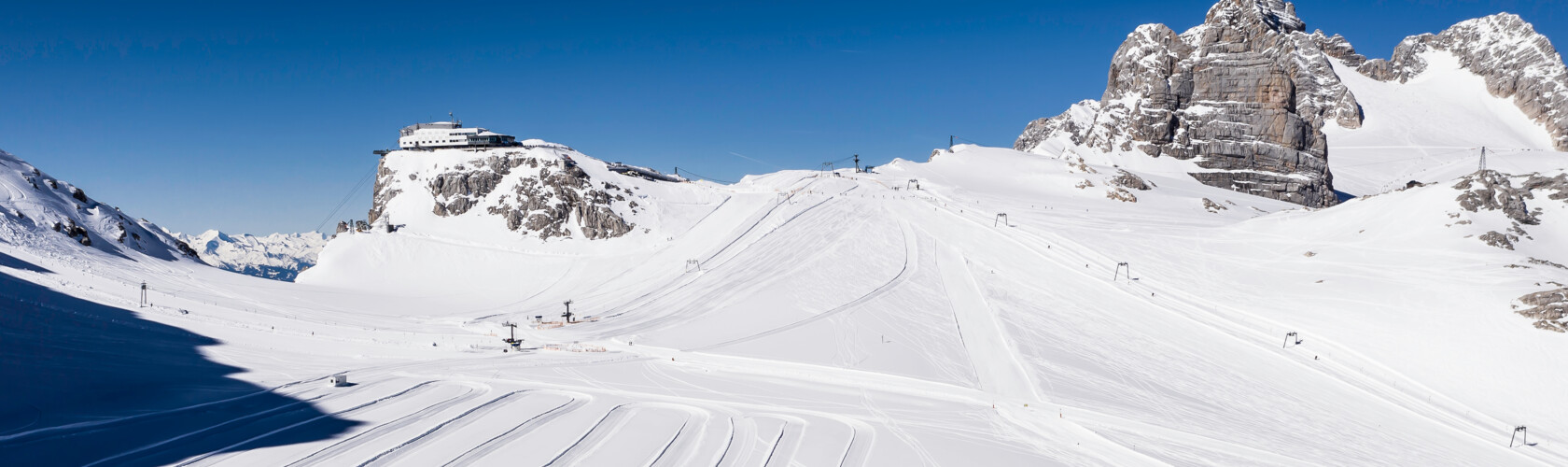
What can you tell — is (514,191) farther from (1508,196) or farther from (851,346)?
(1508,196)

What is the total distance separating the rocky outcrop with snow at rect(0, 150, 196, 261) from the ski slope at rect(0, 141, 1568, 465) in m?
1.68

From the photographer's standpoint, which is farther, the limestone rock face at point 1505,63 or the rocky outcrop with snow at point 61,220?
the limestone rock face at point 1505,63

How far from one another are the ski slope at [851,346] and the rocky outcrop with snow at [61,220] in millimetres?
1681

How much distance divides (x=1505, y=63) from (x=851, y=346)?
20062 centimetres

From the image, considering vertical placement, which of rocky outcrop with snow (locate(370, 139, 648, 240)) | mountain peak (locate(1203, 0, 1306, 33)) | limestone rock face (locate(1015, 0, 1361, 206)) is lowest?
rocky outcrop with snow (locate(370, 139, 648, 240))

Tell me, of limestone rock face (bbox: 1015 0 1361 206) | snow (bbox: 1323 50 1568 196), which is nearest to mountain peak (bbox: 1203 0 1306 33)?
limestone rock face (bbox: 1015 0 1361 206)

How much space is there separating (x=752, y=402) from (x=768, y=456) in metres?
6.04

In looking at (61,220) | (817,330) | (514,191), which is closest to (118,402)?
(817,330)

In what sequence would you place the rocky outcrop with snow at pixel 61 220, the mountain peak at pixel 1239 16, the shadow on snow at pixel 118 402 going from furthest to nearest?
the mountain peak at pixel 1239 16, the rocky outcrop with snow at pixel 61 220, the shadow on snow at pixel 118 402

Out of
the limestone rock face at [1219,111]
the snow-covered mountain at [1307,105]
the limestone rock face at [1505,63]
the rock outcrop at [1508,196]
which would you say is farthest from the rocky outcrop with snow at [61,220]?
the limestone rock face at [1505,63]

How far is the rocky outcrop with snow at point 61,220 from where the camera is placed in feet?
180

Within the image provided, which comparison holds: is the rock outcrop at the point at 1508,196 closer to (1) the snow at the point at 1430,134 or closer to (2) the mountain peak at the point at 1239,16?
(2) the mountain peak at the point at 1239,16

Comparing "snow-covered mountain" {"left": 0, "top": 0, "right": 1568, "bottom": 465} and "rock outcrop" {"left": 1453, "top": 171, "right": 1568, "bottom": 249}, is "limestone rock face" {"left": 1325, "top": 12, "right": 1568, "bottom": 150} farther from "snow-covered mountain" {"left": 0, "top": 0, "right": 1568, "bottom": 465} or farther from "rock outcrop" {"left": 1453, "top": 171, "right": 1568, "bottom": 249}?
"rock outcrop" {"left": 1453, "top": 171, "right": 1568, "bottom": 249}

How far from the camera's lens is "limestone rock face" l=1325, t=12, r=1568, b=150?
5856 inches
